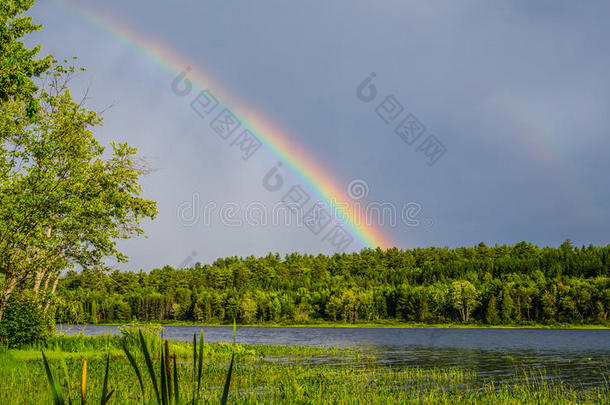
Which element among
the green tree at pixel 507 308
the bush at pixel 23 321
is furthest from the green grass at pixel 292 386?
the green tree at pixel 507 308

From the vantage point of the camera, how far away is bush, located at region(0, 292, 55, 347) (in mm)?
30094

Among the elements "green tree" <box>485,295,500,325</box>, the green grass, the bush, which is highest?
the bush

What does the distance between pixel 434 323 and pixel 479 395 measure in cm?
14703

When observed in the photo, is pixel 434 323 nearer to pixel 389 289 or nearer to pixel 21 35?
pixel 389 289

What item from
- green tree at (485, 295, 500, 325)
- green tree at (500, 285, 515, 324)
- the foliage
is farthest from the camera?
green tree at (485, 295, 500, 325)

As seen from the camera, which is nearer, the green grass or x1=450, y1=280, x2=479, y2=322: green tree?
the green grass

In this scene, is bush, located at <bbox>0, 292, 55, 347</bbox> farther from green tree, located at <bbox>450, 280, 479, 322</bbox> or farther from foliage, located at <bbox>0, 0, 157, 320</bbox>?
green tree, located at <bbox>450, 280, 479, 322</bbox>

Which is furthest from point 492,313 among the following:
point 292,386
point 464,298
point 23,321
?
point 292,386

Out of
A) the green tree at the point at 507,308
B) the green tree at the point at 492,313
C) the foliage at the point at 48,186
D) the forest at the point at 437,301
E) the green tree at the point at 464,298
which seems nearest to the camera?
the foliage at the point at 48,186

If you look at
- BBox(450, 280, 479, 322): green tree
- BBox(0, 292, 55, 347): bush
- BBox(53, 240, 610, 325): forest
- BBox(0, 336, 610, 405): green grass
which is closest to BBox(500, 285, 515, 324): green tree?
BBox(53, 240, 610, 325): forest

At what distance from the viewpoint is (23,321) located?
30.7m

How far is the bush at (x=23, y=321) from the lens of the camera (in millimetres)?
30094

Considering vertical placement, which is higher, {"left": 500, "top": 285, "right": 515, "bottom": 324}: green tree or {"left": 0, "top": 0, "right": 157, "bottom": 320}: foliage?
{"left": 0, "top": 0, "right": 157, "bottom": 320}: foliage

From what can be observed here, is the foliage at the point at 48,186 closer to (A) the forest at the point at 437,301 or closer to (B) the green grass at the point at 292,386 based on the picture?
(B) the green grass at the point at 292,386
